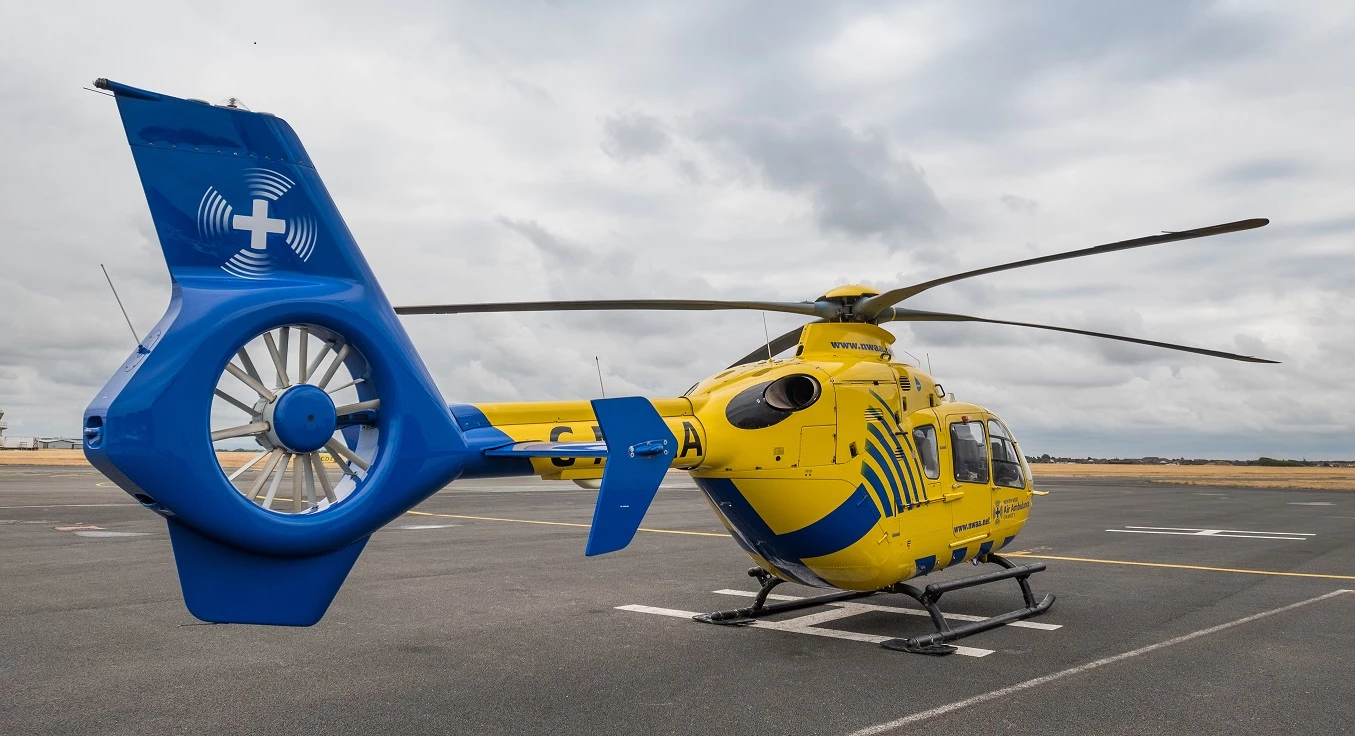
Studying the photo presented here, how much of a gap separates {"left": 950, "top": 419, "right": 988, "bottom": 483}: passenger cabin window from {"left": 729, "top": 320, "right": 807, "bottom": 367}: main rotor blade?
2003mm

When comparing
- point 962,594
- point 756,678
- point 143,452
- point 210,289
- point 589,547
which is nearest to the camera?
point 143,452

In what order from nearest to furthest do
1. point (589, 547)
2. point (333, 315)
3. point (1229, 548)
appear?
point (333, 315), point (589, 547), point (1229, 548)

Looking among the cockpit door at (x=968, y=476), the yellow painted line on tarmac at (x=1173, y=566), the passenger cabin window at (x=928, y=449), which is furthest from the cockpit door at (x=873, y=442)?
the yellow painted line on tarmac at (x=1173, y=566)

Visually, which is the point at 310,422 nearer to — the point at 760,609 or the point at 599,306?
the point at 599,306

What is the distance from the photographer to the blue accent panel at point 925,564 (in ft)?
32.2

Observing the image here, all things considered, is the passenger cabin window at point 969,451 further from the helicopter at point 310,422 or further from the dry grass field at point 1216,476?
the dry grass field at point 1216,476

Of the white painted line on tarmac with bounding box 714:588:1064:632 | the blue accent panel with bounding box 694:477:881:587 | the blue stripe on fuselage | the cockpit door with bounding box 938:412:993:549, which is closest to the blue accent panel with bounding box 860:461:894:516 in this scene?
the blue stripe on fuselage

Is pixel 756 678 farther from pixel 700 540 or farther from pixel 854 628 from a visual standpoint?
pixel 700 540

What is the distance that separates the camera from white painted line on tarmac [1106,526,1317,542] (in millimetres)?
22031

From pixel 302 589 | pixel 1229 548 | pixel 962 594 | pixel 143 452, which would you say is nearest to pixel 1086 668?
pixel 962 594

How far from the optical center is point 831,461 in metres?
9.08

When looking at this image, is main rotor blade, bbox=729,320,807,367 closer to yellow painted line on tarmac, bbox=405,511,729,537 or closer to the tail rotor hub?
the tail rotor hub

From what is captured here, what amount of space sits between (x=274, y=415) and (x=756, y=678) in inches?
Result: 188

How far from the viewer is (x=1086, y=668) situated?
344 inches
